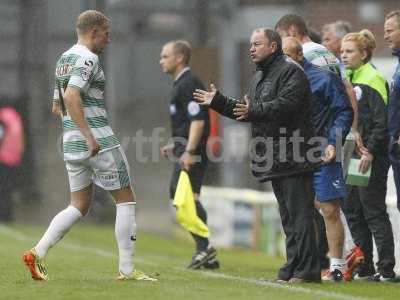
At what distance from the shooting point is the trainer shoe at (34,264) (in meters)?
9.27

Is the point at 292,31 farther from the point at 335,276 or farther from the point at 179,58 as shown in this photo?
the point at 335,276

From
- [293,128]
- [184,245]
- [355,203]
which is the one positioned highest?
[293,128]

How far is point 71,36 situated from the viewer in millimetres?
23641

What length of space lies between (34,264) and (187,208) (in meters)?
2.84

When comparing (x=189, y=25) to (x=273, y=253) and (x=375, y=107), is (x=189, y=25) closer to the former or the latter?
(x=273, y=253)

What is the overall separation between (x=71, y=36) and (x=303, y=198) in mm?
14673

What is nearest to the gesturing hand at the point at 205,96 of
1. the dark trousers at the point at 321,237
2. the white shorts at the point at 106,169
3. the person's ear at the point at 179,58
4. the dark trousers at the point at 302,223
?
the white shorts at the point at 106,169

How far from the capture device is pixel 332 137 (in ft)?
32.4

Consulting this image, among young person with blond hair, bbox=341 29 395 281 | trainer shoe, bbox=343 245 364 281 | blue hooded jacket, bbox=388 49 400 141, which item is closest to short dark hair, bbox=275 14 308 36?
young person with blond hair, bbox=341 29 395 281

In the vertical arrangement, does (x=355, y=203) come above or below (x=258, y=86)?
below

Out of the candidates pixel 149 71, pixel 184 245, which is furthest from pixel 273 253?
pixel 149 71

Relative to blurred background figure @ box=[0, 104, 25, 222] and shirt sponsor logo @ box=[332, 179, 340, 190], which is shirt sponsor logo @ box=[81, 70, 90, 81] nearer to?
shirt sponsor logo @ box=[332, 179, 340, 190]

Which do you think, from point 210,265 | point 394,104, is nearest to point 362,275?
point 394,104

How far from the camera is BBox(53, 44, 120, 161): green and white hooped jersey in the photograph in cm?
918
